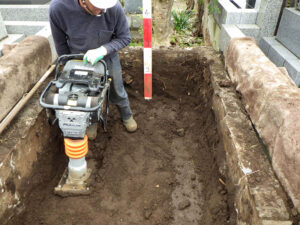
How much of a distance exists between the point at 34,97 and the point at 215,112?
1.82 metres

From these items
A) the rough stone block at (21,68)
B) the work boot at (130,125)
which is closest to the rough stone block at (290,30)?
the work boot at (130,125)

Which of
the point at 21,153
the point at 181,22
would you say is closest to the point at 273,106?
the point at 21,153

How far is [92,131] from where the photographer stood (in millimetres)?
2871

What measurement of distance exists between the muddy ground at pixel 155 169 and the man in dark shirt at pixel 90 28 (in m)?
0.94

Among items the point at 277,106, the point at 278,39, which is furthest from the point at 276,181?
the point at 278,39

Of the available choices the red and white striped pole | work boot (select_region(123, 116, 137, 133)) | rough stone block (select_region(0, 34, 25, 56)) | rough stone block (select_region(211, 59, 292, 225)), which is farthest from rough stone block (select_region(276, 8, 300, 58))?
rough stone block (select_region(0, 34, 25, 56))

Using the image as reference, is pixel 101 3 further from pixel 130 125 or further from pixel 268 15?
pixel 268 15

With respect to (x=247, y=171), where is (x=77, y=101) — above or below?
above

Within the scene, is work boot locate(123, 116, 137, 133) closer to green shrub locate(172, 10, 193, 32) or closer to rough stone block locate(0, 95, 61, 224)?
rough stone block locate(0, 95, 61, 224)

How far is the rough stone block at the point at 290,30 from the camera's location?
3.40m

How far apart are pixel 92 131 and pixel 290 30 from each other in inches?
116

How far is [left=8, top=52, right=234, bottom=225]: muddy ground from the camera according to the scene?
2.17m

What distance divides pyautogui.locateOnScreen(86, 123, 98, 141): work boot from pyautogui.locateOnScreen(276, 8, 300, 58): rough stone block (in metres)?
2.76

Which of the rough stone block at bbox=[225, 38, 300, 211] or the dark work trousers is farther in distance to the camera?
the dark work trousers
